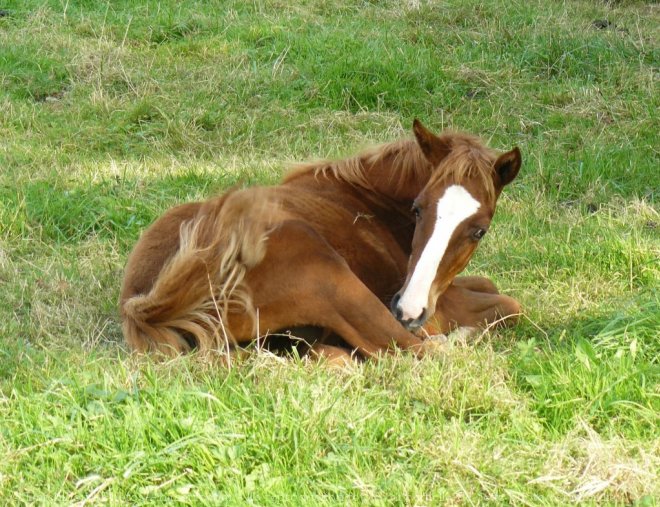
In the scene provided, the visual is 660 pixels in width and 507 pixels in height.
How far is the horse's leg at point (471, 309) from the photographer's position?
17.0 ft

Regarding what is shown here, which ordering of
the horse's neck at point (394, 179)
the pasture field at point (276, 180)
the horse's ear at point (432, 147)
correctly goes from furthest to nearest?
the horse's neck at point (394, 179) → the horse's ear at point (432, 147) → the pasture field at point (276, 180)

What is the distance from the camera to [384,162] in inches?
206

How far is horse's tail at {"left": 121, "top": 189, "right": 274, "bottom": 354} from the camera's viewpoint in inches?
175

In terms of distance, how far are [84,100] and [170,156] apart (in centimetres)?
134

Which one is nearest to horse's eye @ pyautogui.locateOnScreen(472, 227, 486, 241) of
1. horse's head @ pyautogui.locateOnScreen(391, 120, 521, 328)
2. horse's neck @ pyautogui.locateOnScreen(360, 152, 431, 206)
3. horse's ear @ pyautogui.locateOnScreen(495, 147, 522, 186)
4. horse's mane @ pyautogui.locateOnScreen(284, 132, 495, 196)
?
horse's head @ pyautogui.locateOnScreen(391, 120, 521, 328)

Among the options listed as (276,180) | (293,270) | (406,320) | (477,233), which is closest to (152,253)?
(293,270)

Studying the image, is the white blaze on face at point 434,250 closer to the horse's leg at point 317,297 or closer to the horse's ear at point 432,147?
the horse's leg at point 317,297

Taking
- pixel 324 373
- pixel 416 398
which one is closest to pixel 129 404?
pixel 324 373

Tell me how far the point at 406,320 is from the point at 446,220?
50cm

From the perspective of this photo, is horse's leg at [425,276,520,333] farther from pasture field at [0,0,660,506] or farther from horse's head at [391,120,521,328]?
horse's head at [391,120,521,328]

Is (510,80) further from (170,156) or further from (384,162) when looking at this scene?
(384,162)

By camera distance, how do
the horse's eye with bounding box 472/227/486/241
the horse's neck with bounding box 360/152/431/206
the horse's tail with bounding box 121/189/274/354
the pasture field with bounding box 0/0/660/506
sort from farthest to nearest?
the horse's neck with bounding box 360/152/431/206
the horse's eye with bounding box 472/227/486/241
the horse's tail with bounding box 121/189/274/354
the pasture field with bounding box 0/0/660/506

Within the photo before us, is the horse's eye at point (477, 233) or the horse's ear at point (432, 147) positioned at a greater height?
the horse's ear at point (432, 147)

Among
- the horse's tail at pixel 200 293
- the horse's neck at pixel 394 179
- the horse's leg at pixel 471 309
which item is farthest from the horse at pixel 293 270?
the horse's leg at pixel 471 309
